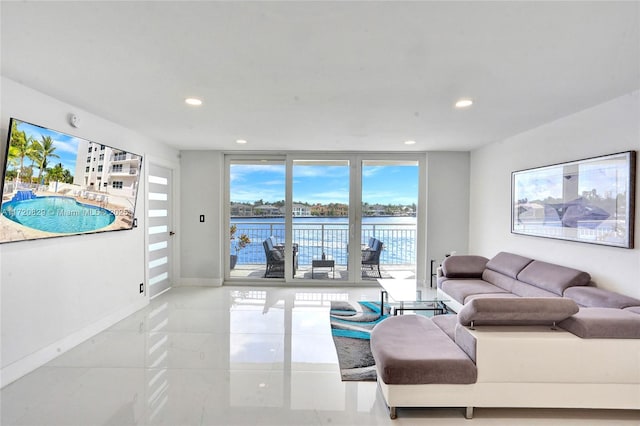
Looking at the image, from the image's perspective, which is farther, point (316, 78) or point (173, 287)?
point (173, 287)

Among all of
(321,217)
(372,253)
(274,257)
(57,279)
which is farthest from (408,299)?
(57,279)

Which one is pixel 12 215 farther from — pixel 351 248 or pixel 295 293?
pixel 351 248

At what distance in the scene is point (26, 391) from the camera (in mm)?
2145

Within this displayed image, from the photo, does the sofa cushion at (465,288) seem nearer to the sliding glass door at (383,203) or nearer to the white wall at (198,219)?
the sliding glass door at (383,203)

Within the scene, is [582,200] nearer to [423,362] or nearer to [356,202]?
[423,362]

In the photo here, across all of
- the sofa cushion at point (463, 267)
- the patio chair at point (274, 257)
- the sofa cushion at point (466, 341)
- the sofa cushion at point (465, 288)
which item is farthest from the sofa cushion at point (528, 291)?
the patio chair at point (274, 257)

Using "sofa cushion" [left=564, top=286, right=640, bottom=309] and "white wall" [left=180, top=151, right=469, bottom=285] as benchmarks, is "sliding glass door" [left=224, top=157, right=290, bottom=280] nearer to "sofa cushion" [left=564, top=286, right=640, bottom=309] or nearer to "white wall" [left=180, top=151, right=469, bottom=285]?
"white wall" [left=180, top=151, right=469, bottom=285]

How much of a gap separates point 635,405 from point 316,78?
9.85 ft

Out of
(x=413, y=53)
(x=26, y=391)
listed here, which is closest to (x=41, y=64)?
(x=26, y=391)

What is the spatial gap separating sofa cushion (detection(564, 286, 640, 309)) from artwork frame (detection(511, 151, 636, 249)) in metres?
0.42

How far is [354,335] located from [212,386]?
4.90 ft

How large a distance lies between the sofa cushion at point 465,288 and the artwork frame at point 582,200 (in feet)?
2.66

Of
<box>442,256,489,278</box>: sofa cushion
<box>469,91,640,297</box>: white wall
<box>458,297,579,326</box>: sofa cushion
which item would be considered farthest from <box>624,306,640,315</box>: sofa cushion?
<box>442,256,489,278</box>: sofa cushion

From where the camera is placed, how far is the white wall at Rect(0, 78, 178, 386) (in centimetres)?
226
